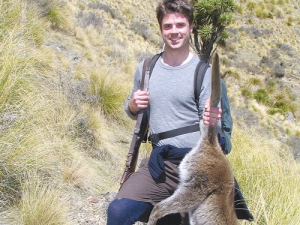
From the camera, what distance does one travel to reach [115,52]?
34.2 feet

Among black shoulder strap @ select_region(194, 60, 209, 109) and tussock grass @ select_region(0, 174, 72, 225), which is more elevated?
black shoulder strap @ select_region(194, 60, 209, 109)

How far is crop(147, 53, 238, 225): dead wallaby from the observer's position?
2.23 meters

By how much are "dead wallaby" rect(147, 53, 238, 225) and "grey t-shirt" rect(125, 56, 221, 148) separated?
0.17 meters

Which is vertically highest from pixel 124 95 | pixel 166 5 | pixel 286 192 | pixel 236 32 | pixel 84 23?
pixel 236 32

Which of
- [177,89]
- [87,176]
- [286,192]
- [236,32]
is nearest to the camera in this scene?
[177,89]

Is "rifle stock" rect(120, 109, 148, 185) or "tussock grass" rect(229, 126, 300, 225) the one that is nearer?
"rifle stock" rect(120, 109, 148, 185)

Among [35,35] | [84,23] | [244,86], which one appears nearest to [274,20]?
[244,86]

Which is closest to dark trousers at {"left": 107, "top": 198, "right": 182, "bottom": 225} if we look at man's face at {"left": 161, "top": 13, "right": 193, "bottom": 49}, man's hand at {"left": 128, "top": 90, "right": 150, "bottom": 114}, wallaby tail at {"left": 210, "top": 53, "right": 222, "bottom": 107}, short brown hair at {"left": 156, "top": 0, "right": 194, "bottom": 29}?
man's hand at {"left": 128, "top": 90, "right": 150, "bottom": 114}

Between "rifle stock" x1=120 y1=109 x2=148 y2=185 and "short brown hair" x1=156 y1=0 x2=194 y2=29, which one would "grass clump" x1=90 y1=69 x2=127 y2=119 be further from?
"short brown hair" x1=156 y1=0 x2=194 y2=29

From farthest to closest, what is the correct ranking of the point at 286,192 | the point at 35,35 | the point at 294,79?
the point at 294,79 < the point at 35,35 < the point at 286,192

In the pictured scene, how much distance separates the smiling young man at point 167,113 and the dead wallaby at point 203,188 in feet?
0.37

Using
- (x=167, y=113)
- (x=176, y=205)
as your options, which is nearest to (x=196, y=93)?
(x=167, y=113)

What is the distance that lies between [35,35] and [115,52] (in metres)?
4.32

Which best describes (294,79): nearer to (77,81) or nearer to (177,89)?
(77,81)
